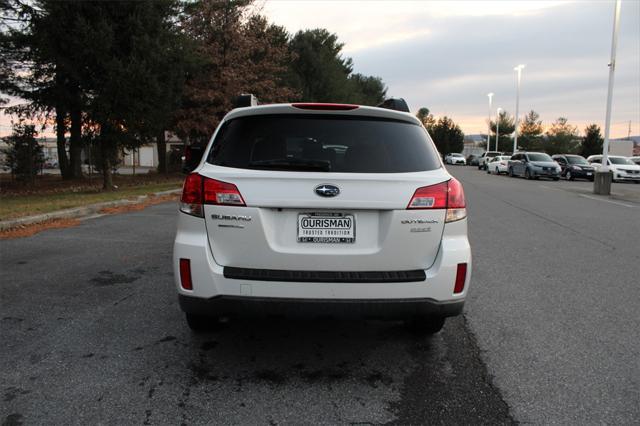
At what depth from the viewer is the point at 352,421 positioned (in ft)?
9.21

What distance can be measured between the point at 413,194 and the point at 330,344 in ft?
4.62

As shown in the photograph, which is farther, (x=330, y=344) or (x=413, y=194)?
(x=330, y=344)

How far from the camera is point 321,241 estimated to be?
127 inches

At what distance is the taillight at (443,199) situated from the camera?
3.28 metres

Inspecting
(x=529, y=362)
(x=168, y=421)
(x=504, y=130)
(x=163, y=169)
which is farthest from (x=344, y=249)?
(x=504, y=130)

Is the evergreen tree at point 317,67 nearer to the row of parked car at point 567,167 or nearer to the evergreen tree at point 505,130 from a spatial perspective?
the row of parked car at point 567,167

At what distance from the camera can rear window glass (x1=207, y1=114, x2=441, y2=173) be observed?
11.2 ft

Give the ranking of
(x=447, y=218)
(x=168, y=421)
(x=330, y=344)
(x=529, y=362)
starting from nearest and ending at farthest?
(x=168, y=421) → (x=447, y=218) → (x=529, y=362) → (x=330, y=344)

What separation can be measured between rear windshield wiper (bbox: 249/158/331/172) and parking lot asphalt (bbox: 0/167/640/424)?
4.43 feet

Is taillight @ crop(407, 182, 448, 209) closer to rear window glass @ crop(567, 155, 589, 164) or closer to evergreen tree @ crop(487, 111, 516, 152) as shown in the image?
rear window glass @ crop(567, 155, 589, 164)

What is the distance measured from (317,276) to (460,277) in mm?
957

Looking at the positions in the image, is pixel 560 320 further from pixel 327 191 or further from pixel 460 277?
pixel 327 191

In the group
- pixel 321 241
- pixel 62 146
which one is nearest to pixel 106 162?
pixel 62 146

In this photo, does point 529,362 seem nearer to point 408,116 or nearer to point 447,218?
point 447,218
